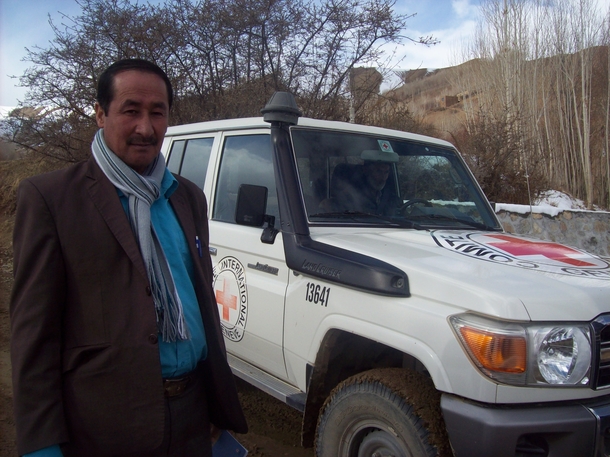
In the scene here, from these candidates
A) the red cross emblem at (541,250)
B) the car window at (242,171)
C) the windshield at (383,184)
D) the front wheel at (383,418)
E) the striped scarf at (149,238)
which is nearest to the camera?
the striped scarf at (149,238)

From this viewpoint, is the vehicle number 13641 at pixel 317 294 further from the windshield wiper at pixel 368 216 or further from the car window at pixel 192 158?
the car window at pixel 192 158

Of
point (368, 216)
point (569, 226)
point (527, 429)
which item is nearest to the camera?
point (527, 429)

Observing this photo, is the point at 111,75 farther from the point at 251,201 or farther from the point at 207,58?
the point at 207,58

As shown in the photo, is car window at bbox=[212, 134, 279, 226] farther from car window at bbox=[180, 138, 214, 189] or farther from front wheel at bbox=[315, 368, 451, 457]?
front wheel at bbox=[315, 368, 451, 457]

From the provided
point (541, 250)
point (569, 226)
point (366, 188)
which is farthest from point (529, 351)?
point (569, 226)

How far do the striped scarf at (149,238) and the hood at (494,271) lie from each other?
1.05 meters

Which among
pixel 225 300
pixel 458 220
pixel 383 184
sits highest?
pixel 383 184

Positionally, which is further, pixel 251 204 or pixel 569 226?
pixel 569 226

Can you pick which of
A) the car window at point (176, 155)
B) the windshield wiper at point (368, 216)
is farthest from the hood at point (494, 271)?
the car window at point (176, 155)

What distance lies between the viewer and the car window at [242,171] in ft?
10.3

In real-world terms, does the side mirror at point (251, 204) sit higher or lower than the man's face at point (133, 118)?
lower

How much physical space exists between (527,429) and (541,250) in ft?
3.47

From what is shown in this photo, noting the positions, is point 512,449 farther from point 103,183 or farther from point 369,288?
point 103,183

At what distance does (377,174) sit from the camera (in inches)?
129
